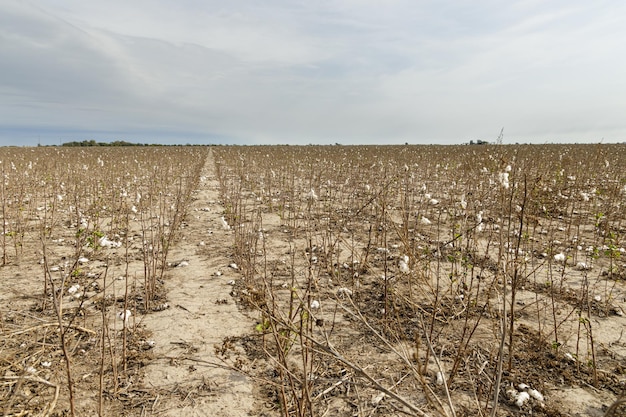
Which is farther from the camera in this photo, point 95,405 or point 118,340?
point 118,340

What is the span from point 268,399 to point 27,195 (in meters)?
12.9

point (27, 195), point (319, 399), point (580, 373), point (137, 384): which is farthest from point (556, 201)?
point (27, 195)

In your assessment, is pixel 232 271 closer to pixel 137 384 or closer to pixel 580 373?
pixel 137 384

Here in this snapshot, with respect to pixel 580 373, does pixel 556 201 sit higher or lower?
higher

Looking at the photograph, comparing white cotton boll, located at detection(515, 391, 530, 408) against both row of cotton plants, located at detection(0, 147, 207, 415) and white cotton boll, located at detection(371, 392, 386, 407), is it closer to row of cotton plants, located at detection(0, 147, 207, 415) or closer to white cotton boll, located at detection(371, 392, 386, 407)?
white cotton boll, located at detection(371, 392, 386, 407)

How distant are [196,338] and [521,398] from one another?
3145 mm

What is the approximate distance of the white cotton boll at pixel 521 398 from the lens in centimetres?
293

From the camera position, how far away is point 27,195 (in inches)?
468

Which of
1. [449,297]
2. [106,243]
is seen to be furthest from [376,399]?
[106,243]

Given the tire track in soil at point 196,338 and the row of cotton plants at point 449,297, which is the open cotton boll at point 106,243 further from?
the row of cotton plants at point 449,297

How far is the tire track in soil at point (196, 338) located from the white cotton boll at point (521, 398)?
7.23 ft

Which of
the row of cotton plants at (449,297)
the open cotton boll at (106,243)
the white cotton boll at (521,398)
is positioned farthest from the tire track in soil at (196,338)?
the white cotton boll at (521,398)

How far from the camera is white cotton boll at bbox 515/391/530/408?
293 centimetres

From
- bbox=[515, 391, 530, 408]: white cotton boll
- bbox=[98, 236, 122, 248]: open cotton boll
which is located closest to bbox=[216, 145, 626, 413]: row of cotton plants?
bbox=[515, 391, 530, 408]: white cotton boll
